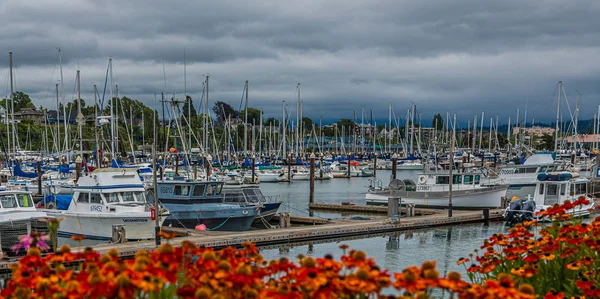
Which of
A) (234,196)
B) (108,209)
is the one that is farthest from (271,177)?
(108,209)

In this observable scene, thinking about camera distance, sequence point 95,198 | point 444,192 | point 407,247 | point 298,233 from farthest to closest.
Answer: point 444,192 → point 407,247 → point 298,233 → point 95,198

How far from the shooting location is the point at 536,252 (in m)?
11.0

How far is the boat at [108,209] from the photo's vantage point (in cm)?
3206

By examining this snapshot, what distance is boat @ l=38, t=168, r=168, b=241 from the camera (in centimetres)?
3206

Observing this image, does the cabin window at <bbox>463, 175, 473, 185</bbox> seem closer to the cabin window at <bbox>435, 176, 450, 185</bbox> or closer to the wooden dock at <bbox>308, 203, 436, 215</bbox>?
the cabin window at <bbox>435, 176, 450, 185</bbox>

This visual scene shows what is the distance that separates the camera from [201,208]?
37.9 meters

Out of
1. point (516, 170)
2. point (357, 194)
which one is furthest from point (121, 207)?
point (357, 194)

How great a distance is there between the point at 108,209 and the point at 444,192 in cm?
2965

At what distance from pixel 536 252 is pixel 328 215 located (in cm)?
4382

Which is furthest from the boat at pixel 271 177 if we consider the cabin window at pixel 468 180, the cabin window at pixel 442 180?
the cabin window at pixel 468 180

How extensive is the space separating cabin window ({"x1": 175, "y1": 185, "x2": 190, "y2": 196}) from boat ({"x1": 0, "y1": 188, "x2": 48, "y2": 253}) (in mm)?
8398

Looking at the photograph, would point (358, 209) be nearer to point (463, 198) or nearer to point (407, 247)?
point (463, 198)

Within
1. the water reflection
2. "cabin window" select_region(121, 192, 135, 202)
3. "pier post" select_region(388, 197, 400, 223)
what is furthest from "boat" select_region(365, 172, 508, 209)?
"cabin window" select_region(121, 192, 135, 202)

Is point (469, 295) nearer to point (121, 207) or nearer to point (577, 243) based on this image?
point (577, 243)
